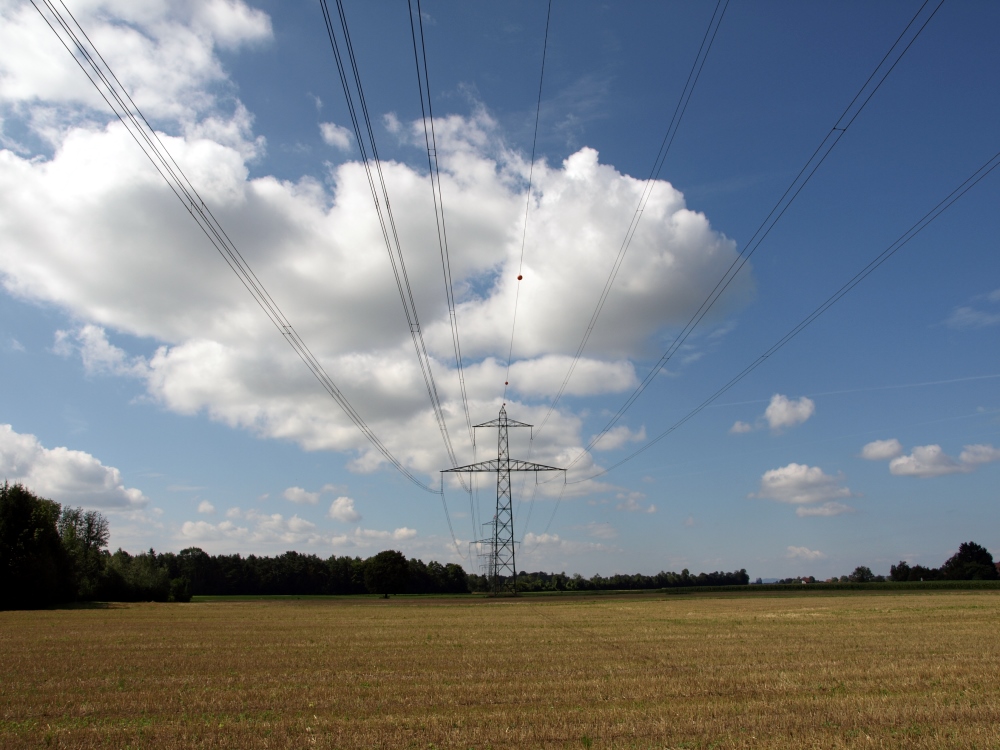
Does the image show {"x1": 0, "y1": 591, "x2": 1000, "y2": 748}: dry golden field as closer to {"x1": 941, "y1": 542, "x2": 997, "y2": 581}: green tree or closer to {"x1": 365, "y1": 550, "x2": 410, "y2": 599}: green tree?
{"x1": 365, "y1": 550, "x2": 410, "y2": 599}: green tree

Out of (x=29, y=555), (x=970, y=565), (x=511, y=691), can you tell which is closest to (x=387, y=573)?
(x=29, y=555)

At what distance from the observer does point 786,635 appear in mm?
32156

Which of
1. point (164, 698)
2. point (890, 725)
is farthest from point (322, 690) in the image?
point (890, 725)

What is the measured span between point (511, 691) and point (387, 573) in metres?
135

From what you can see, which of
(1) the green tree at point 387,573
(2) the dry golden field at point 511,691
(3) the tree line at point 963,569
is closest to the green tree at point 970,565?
(3) the tree line at point 963,569

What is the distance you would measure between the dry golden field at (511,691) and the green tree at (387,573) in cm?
11685

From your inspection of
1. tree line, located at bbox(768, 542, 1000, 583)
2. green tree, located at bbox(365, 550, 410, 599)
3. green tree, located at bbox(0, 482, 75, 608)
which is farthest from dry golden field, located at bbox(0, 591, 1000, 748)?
tree line, located at bbox(768, 542, 1000, 583)

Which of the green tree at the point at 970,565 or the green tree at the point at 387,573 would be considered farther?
the green tree at the point at 970,565

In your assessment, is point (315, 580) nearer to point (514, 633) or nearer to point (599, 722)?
point (514, 633)

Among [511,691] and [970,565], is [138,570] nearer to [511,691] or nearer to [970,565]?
[511,691]

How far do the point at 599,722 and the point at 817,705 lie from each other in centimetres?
567

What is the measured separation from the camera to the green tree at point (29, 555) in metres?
72.8

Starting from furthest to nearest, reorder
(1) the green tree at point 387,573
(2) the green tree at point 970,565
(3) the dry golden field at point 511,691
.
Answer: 1. (2) the green tree at point 970,565
2. (1) the green tree at point 387,573
3. (3) the dry golden field at point 511,691

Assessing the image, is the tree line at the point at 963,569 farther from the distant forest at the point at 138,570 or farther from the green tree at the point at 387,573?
the green tree at the point at 387,573
